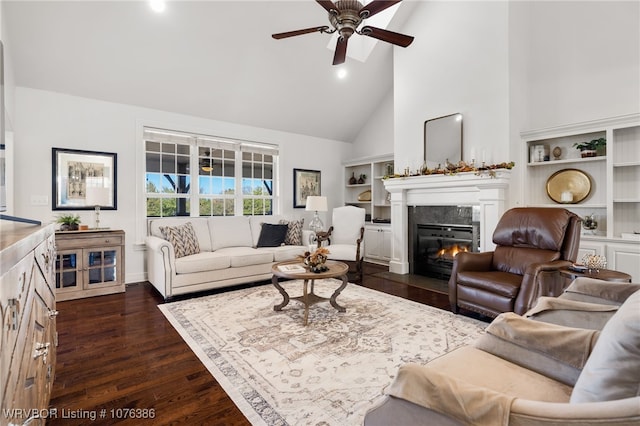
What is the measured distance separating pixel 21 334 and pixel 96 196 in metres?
3.56

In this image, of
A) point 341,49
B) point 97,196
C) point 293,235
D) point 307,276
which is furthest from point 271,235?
point 341,49

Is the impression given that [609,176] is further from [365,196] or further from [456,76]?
[365,196]

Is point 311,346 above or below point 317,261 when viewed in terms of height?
below

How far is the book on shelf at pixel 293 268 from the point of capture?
3.16m

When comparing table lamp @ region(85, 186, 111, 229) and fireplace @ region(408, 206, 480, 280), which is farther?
fireplace @ region(408, 206, 480, 280)

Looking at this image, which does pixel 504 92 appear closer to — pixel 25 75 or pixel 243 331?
pixel 243 331

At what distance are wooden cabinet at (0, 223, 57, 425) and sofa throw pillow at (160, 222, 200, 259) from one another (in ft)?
8.90

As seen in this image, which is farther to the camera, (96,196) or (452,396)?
(96,196)

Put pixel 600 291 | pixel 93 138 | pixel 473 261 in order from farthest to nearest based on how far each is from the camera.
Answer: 1. pixel 93 138
2. pixel 473 261
3. pixel 600 291

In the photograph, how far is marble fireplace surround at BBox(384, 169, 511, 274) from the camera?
3.99m

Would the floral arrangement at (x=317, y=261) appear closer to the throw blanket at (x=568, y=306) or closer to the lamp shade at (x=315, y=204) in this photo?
the throw blanket at (x=568, y=306)

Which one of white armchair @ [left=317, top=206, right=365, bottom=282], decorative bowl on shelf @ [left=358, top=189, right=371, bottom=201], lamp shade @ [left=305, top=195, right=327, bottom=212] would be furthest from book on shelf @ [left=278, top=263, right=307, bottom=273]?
decorative bowl on shelf @ [left=358, top=189, right=371, bottom=201]

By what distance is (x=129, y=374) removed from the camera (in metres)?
2.13

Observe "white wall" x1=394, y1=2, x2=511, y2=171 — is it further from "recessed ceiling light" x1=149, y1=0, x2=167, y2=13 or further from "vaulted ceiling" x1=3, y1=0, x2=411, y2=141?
"recessed ceiling light" x1=149, y1=0, x2=167, y2=13
